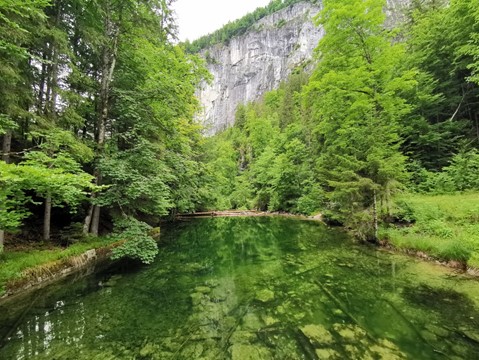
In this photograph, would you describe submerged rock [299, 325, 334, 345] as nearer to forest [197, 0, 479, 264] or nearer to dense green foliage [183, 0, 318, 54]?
forest [197, 0, 479, 264]

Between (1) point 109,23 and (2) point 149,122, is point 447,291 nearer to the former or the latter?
(2) point 149,122

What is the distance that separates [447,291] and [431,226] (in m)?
3.92

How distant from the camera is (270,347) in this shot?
4.52 metres

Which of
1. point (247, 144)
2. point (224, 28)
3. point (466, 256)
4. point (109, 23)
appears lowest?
point (466, 256)

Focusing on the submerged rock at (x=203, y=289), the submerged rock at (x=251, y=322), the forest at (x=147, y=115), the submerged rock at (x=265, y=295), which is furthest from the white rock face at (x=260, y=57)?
the submerged rock at (x=251, y=322)

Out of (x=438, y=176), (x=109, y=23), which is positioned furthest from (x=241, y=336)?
(x=438, y=176)

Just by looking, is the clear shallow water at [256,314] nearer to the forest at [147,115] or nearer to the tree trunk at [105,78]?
the forest at [147,115]

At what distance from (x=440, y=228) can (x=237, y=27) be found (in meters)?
128

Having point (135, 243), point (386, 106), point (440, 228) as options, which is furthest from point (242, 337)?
point (386, 106)

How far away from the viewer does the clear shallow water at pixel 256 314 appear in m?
4.47

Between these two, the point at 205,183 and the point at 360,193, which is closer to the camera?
the point at 360,193

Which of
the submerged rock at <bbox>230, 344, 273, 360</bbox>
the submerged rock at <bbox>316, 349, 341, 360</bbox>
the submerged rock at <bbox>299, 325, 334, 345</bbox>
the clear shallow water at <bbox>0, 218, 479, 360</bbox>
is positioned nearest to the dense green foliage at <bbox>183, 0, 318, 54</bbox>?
the clear shallow water at <bbox>0, 218, 479, 360</bbox>

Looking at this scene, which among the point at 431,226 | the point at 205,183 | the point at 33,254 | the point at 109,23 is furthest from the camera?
the point at 205,183

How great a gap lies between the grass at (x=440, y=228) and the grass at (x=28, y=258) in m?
11.9
